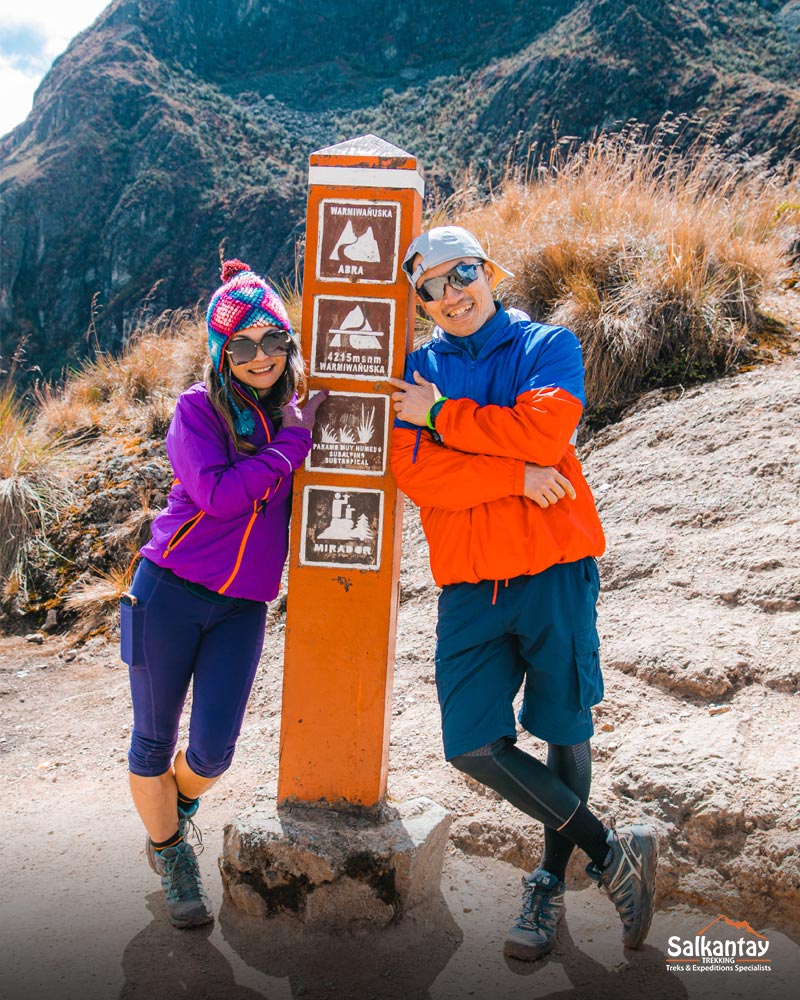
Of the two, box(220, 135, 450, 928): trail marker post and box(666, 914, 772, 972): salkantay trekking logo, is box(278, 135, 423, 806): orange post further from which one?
box(666, 914, 772, 972): salkantay trekking logo

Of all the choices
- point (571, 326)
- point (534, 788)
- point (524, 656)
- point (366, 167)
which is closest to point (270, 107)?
point (571, 326)

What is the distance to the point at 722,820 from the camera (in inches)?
132

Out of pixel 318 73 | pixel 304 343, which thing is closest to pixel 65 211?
pixel 318 73

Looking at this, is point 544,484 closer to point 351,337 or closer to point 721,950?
point 351,337

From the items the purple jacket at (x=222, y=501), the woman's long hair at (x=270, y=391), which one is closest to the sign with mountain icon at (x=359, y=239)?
the woman's long hair at (x=270, y=391)

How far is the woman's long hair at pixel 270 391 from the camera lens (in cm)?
303

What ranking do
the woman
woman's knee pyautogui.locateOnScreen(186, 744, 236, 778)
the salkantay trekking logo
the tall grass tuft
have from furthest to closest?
1. the tall grass tuft
2. woman's knee pyautogui.locateOnScreen(186, 744, 236, 778)
3. the woman
4. the salkantay trekking logo

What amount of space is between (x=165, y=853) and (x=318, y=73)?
4148cm

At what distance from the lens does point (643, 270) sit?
270 inches

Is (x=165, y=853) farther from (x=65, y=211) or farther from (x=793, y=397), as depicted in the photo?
(x=65, y=211)

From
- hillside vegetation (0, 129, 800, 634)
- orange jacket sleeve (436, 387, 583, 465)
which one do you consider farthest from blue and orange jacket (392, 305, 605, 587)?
hillside vegetation (0, 129, 800, 634)

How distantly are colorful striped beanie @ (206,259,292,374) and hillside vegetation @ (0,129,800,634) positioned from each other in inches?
155

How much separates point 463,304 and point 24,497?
604 cm

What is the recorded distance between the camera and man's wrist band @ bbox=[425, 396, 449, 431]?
2.90 m
